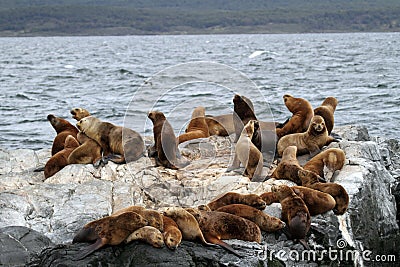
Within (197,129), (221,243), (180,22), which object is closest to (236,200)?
(221,243)

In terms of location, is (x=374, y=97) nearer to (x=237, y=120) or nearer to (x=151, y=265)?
(x=237, y=120)

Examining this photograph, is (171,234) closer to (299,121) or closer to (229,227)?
(229,227)

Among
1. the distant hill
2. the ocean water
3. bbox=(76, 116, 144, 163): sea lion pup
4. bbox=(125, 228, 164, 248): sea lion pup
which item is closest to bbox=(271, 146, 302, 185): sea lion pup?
the ocean water

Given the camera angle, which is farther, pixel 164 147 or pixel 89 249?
pixel 164 147

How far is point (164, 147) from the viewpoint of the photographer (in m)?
8.83

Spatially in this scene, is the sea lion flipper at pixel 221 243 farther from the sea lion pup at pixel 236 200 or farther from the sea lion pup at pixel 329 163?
the sea lion pup at pixel 329 163

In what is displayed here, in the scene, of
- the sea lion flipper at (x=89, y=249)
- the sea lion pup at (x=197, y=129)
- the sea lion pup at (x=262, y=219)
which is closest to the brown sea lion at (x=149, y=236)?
the sea lion flipper at (x=89, y=249)

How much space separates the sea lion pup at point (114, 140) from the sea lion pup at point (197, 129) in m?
0.80

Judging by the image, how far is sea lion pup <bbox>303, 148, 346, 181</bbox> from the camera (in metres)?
8.12

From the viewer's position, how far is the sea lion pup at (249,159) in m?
8.25

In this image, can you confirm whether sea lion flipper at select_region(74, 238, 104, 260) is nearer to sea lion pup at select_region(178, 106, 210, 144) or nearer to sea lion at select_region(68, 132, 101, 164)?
sea lion at select_region(68, 132, 101, 164)

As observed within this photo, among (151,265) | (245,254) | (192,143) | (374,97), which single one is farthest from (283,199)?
(374,97)

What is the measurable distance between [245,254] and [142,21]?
172283mm

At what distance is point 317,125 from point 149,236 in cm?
369
